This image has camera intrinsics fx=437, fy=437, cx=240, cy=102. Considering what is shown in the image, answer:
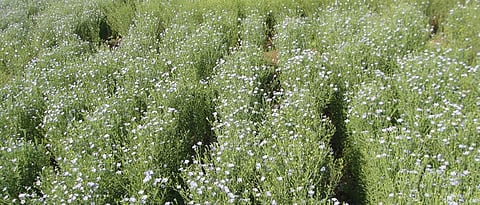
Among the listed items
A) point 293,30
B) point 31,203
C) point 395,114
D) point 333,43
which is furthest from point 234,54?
point 31,203

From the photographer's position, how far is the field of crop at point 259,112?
3.44 metres

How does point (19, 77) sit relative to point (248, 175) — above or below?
above

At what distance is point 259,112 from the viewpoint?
4488 millimetres

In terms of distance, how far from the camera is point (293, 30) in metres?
6.28

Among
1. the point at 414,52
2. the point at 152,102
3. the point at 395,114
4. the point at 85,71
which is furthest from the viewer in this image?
the point at 85,71

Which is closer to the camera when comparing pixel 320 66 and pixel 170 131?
pixel 170 131

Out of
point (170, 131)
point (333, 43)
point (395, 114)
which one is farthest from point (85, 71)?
point (395, 114)

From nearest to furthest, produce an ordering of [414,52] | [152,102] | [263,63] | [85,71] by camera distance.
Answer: [152,102] → [414,52] → [263,63] → [85,71]

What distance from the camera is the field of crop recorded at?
3436 mm

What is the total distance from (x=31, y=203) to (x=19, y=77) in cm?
342

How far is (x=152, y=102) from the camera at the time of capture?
15.8 feet

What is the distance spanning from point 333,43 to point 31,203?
13.7 ft

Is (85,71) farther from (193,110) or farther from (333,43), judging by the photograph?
(333,43)

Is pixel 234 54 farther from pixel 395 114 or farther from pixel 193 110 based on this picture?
pixel 395 114
